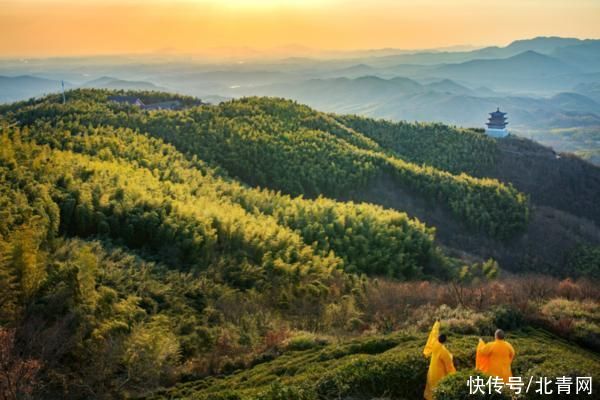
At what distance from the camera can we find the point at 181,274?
13.9 metres

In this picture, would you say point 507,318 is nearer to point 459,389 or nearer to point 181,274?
point 459,389

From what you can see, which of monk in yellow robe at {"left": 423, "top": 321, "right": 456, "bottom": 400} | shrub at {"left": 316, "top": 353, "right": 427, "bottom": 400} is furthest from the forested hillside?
monk in yellow robe at {"left": 423, "top": 321, "right": 456, "bottom": 400}

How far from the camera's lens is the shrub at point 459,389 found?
661cm

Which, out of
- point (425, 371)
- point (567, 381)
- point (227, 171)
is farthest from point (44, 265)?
point (227, 171)

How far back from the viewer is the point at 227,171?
30.4 m

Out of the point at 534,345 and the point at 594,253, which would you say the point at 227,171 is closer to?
the point at 534,345

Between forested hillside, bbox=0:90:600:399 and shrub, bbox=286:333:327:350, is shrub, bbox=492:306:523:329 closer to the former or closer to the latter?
forested hillside, bbox=0:90:600:399

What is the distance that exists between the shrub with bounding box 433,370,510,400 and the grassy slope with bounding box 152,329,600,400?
1332 millimetres

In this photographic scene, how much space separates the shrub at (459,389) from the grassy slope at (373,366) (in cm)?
133

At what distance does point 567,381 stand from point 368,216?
1429 cm

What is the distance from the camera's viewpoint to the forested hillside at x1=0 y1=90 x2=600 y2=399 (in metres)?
9.40

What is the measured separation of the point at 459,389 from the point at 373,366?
6.20 ft

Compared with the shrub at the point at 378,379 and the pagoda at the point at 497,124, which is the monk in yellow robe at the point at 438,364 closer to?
the shrub at the point at 378,379

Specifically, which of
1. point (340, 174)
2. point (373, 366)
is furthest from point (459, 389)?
point (340, 174)
